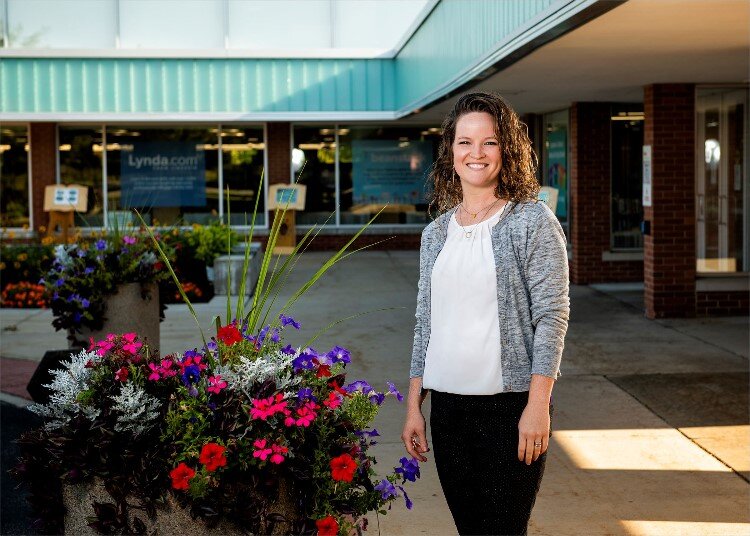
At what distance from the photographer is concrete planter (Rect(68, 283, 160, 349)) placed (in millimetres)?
8789

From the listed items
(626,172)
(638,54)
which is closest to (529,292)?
(638,54)

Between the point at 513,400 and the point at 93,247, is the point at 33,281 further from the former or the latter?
the point at 513,400

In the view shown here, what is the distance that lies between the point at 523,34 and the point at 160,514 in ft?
20.6

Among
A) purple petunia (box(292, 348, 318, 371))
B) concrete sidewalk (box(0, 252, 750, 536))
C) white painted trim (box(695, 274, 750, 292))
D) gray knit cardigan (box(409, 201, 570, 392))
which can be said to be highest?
gray knit cardigan (box(409, 201, 570, 392))

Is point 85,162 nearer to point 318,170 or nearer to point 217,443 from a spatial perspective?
point 318,170

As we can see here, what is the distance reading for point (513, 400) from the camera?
331 cm

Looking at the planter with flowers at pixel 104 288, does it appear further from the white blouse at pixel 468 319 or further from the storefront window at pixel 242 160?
the storefront window at pixel 242 160

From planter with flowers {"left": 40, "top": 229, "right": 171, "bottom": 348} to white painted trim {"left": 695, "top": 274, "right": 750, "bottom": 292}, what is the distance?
23.4ft

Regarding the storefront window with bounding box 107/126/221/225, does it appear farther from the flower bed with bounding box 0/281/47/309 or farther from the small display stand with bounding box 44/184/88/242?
the flower bed with bounding box 0/281/47/309

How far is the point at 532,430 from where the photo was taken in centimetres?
321

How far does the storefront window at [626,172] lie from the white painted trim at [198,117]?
5.70 m

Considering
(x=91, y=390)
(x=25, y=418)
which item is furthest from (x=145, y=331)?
(x=91, y=390)

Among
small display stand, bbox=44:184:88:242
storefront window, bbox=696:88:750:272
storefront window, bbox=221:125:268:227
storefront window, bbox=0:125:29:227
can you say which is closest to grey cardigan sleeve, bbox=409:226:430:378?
storefront window, bbox=696:88:750:272

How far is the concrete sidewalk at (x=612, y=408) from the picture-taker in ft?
18.7
